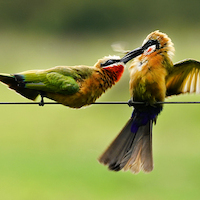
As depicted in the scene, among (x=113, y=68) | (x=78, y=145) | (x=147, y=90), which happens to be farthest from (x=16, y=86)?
(x=78, y=145)

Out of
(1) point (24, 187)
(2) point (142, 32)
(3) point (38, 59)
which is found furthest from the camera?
(2) point (142, 32)

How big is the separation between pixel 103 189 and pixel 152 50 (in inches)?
147

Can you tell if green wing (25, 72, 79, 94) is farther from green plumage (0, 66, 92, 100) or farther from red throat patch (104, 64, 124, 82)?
red throat patch (104, 64, 124, 82)

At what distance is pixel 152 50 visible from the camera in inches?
139

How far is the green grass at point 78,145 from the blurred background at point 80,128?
13 mm

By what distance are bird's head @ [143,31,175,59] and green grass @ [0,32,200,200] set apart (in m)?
2.81

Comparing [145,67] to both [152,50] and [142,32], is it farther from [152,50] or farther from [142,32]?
[142,32]

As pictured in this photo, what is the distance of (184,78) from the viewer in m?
3.64

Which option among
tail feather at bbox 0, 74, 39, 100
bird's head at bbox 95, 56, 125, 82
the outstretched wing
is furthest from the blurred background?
tail feather at bbox 0, 74, 39, 100

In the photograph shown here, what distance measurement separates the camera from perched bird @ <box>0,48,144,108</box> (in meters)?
3.18

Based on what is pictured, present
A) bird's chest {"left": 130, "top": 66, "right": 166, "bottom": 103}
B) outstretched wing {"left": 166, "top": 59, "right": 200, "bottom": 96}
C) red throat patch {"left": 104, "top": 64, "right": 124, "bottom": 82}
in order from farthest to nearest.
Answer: outstretched wing {"left": 166, "top": 59, "right": 200, "bottom": 96}
bird's chest {"left": 130, "top": 66, "right": 166, "bottom": 103}
red throat patch {"left": 104, "top": 64, "right": 124, "bottom": 82}

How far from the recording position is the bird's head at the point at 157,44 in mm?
3533
